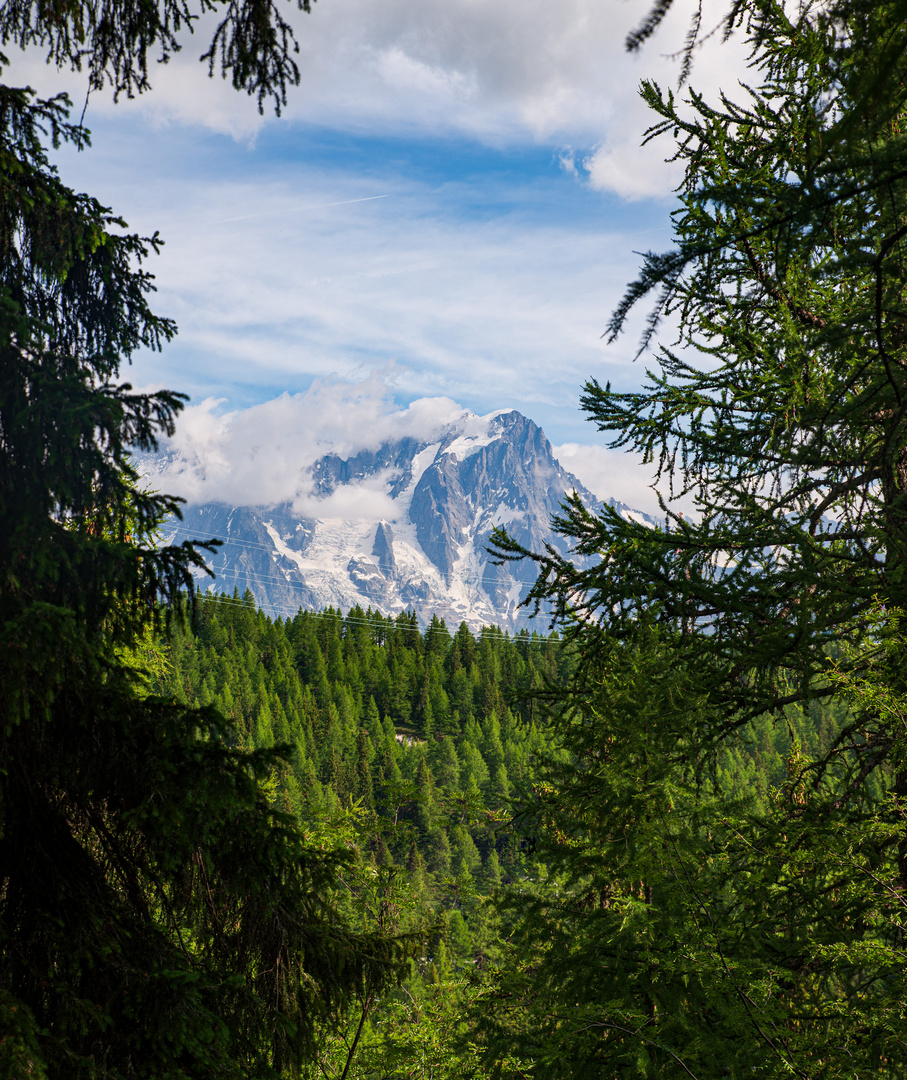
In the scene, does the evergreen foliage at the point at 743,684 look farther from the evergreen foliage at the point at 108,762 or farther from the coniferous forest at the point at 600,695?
the evergreen foliage at the point at 108,762

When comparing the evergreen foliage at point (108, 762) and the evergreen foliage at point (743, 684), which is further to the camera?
Answer: the evergreen foliage at point (743, 684)

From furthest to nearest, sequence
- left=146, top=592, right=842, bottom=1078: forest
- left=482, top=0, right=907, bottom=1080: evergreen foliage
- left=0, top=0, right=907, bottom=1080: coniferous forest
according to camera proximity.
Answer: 1. left=146, top=592, right=842, bottom=1078: forest
2. left=482, top=0, right=907, bottom=1080: evergreen foliage
3. left=0, top=0, right=907, bottom=1080: coniferous forest

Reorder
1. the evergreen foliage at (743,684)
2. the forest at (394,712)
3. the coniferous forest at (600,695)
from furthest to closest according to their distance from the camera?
the forest at (394,712) < the evergreen foliage at (743,684) < the coniferous forest at (600,695)

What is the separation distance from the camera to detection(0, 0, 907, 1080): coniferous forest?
9.62ft

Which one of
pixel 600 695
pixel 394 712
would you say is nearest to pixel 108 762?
pixel 600 695

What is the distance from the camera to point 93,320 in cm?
408

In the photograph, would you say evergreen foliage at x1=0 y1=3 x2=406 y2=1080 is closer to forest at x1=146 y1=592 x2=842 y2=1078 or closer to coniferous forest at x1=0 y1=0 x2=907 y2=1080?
coniferous forest at x1=0 y1=0 x2=907 y2=1080

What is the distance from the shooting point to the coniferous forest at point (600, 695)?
2934 mm

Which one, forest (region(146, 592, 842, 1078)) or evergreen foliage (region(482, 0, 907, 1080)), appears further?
forest (region(146, 592, 842, 1078))

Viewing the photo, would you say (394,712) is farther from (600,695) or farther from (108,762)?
(108,762)

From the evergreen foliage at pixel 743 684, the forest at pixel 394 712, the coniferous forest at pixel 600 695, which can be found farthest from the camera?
the forest at pixel 394 712

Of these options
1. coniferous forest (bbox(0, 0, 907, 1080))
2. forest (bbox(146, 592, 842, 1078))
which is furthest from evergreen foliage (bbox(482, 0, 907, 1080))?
forest (bbox(146, 592, 842, 1078))

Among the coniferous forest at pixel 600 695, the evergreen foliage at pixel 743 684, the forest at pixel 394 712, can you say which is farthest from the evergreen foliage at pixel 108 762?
the forest at pixel 394 712

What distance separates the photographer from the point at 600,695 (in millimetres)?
6191
